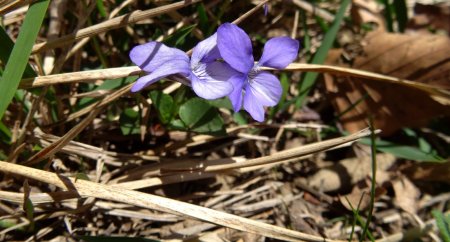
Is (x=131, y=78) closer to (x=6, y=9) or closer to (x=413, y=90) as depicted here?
(x=6, y=9)

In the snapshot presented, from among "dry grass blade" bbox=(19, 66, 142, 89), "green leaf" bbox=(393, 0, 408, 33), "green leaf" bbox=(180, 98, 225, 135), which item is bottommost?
"green leaf" bbox=(393, 0, 408, 33)

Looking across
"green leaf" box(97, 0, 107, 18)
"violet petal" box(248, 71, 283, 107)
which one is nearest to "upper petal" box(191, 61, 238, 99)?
"violet petal" box(248, 71, 283, 107)

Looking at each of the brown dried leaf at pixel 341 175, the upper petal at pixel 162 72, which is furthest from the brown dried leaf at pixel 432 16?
the upper petal at pixel 162 72

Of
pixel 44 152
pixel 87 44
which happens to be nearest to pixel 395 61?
pixel 87 44

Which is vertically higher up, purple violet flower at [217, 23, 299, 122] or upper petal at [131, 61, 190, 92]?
upper petal at [131, 61, 190, 92]

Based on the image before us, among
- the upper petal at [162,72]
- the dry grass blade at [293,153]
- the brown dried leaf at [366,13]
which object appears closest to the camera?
the upper petal at [162,72]

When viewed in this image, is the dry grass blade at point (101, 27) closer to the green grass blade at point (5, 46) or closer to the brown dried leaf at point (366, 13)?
the green grass blade at point (5, 46)

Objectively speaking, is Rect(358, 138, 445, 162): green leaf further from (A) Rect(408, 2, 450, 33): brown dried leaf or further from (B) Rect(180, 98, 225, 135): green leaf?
(A) Rect(408, 2, 450, 33): brown dried leaf
